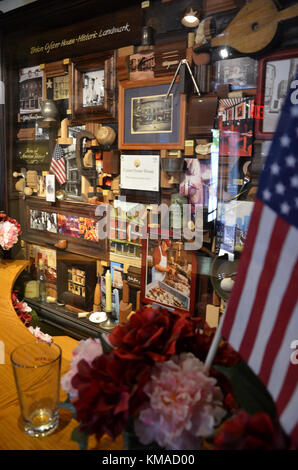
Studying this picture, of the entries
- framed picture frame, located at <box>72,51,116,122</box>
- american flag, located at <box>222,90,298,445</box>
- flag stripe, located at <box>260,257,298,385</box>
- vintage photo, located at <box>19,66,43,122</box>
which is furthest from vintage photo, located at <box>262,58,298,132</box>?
vintage photo, located at <box>19,66,43,122</box>

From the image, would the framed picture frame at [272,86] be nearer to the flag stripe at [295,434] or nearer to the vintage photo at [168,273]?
the vintage photo at [168,273]

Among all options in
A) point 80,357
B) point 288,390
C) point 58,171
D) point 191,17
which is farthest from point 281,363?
point 58,171

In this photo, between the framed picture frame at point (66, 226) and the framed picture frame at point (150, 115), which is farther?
the framed picture frame at point (66, 226)

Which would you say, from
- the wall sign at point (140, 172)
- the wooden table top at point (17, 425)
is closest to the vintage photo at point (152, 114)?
the wall sign at point (140, 172)

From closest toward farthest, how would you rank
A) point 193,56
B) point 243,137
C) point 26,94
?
point 243,137 → point 193,56 → point 26,94

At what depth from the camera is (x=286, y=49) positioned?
6.89 feet

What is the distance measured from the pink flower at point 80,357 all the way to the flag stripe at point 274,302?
341 millimetres

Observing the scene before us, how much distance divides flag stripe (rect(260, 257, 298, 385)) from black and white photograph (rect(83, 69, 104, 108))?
262 cm

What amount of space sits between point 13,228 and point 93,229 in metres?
0.65

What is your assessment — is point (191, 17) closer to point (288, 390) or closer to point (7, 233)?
point (7, 233)

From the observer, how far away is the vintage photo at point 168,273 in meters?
2.70

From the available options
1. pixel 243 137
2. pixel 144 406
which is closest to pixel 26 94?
pixel 243 137

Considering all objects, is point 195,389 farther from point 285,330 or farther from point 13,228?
point 13,228

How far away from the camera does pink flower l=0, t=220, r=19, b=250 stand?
302cm
